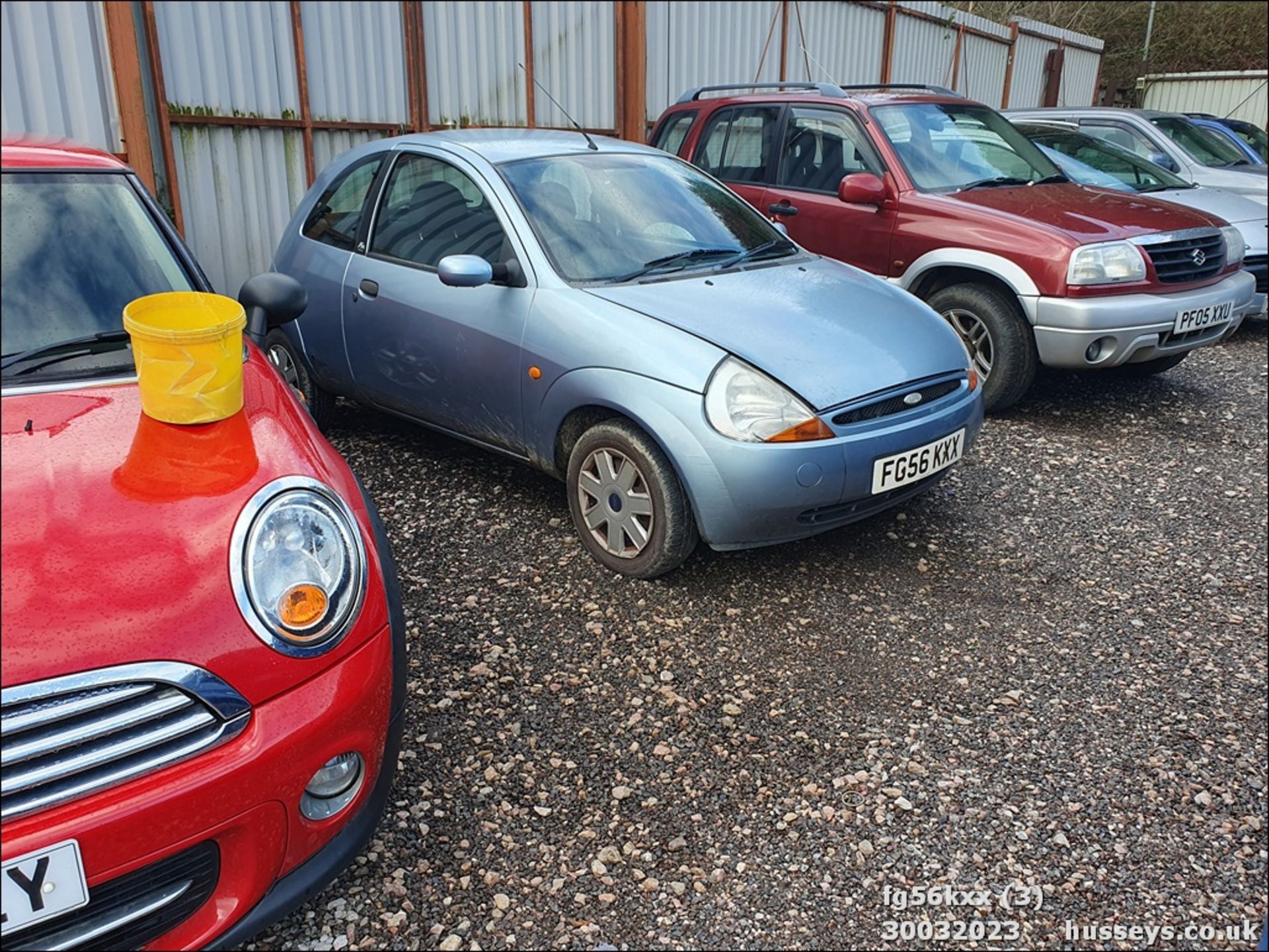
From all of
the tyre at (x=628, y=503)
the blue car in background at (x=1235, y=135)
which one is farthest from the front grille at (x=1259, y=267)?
the tyre at (x=628, y=503)

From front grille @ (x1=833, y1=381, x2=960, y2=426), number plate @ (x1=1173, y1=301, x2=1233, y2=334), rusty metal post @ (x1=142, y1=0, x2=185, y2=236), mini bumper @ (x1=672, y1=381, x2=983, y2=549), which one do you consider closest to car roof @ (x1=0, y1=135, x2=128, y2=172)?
mini bumper @ (x1=672, y1=381, x2=983, y2=549)

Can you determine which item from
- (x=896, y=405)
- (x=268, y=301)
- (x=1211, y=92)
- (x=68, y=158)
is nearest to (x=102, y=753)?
(x=268, y=301)

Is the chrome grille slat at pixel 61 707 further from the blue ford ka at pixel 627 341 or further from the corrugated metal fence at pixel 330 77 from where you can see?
the corrugated metal fence at pixel 330 77

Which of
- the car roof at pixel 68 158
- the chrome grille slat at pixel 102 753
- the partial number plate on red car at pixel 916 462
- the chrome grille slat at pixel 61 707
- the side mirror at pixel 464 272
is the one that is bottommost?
the partial number plate on red car at pixel 916 462

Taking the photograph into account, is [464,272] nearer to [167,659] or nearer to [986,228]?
[167,659]

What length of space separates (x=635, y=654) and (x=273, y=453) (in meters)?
1.49

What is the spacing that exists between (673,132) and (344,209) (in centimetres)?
323

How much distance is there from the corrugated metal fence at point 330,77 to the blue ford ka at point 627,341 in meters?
1.40

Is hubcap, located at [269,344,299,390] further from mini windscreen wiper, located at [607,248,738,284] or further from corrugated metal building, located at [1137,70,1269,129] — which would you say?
corrugated metal building, located at [1137,70,1269,129]

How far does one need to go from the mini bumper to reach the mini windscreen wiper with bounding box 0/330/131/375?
170 cm

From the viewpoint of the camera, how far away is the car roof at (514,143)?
4.23 meters

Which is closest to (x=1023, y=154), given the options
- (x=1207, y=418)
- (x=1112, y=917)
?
(x=1207, y=418)

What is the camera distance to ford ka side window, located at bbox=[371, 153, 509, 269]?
4.03 meters

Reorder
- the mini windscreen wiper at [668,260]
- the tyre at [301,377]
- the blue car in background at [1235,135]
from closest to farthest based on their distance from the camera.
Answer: the mini windscreen wiper at [668,260] < the tyre at [301,377] < the blue car in background at [1235,135]
